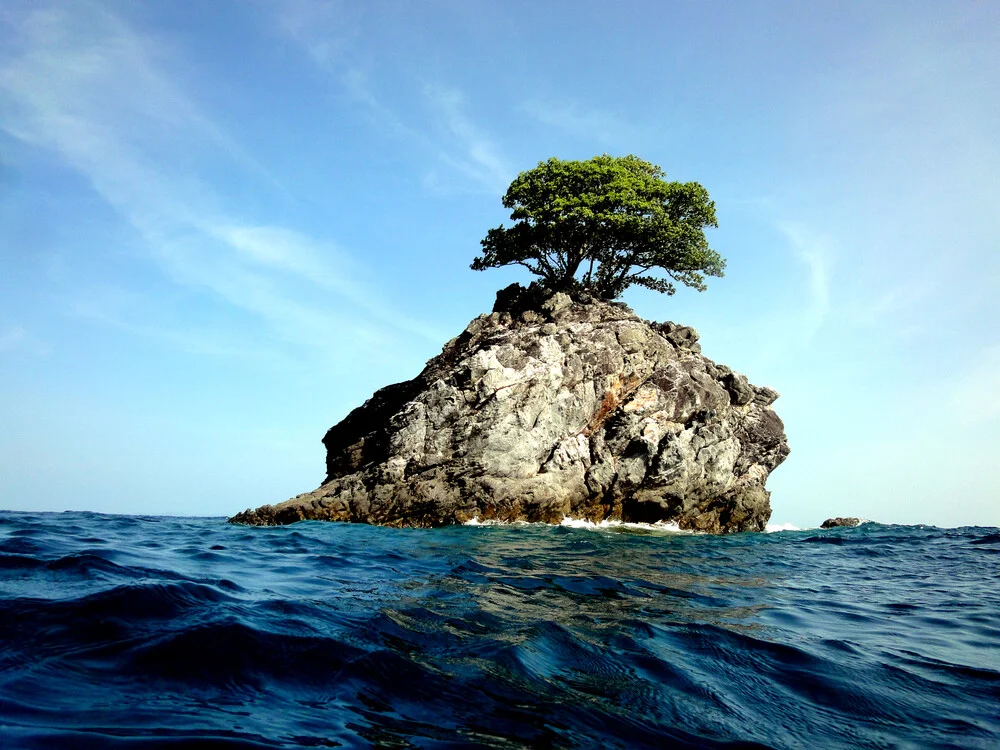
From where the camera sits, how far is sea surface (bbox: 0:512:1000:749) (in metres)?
3.52

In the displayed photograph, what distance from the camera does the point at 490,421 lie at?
24375mm

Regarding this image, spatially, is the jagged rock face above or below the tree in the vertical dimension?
below

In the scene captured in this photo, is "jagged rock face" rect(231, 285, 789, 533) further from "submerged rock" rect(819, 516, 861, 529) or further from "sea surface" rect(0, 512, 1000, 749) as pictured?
"sea surface" rect(0, 512, 1000, 749)

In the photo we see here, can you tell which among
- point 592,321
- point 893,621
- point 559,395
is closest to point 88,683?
point 893,621

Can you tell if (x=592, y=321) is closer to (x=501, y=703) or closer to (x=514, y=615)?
(x=514, y=615)

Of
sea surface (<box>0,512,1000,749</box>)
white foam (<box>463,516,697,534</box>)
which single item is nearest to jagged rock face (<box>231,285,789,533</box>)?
white foam (<box>463,516,697,534</box>)

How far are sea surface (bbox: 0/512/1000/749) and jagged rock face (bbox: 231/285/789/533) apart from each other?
44.7ft

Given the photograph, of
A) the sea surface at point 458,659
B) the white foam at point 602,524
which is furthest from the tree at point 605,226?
the sea surface at point 458,659

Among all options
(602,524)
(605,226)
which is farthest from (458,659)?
(605,226)

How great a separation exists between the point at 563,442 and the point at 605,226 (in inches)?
566

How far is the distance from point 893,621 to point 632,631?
421cm

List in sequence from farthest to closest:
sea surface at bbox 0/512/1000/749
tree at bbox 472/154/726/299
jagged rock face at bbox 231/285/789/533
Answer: tree at bbox 472/154/726/299 < jagged rock face at bbox 231/285/789/533 < sea surface at bbox 0/512/1000/749

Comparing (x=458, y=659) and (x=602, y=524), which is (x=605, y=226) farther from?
(x=458, y=659)

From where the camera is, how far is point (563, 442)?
83.4 ft
